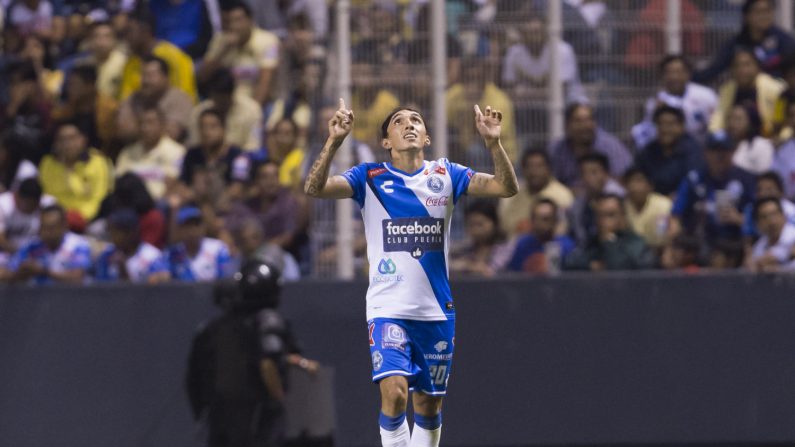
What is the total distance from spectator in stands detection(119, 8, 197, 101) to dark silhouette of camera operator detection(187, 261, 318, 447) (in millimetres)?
3140

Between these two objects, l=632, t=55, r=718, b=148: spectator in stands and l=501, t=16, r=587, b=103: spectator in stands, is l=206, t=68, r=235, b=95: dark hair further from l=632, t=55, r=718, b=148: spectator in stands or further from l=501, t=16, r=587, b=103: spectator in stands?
l=632, t=55, r=718, b=148: spectator in stands

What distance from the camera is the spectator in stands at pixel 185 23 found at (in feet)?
54.2

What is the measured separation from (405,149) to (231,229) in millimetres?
4692

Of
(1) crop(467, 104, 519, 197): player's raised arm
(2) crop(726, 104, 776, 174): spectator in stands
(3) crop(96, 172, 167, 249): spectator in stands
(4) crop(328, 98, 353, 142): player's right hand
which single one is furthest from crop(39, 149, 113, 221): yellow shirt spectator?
(1) crop(467, 104, 519, 197): player's raised arm

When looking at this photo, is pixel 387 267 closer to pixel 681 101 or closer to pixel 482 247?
pixel 482 247

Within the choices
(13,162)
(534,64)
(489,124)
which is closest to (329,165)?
(489,124)

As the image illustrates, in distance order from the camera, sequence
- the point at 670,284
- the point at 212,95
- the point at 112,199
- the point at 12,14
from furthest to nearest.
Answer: the point at 12,14, the point at 212,95, the point at 112,199, the point at 670,284

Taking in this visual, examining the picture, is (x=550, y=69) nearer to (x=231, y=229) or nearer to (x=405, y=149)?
(x=231, y=229)

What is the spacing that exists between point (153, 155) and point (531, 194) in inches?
140

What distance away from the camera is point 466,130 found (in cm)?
1402

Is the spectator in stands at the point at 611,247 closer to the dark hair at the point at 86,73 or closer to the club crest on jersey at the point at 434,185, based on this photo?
the club crest on jersey at the point at 434,185

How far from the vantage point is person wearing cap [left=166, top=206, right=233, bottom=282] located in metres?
14.0

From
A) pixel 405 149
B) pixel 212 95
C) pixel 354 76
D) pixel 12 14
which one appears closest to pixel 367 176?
pixel 405 149

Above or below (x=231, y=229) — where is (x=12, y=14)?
above
